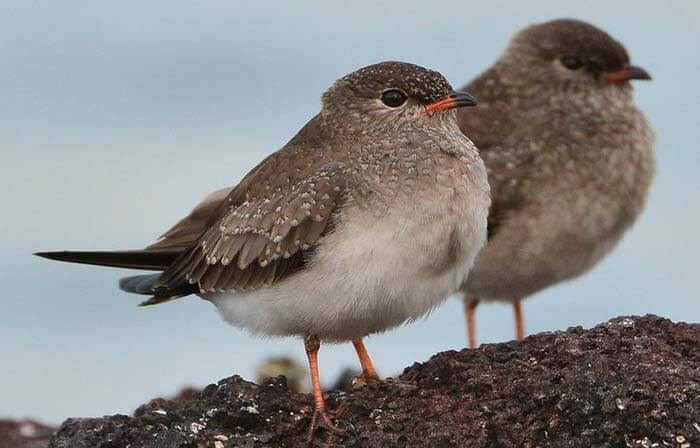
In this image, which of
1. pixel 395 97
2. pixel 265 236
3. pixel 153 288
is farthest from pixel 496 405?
pixel 153 288

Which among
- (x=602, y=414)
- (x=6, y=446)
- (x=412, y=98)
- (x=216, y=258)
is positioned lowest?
(x=602, y=414)

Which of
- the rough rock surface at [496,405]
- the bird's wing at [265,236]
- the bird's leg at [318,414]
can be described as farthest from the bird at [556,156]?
the bird's leg at [318,414]

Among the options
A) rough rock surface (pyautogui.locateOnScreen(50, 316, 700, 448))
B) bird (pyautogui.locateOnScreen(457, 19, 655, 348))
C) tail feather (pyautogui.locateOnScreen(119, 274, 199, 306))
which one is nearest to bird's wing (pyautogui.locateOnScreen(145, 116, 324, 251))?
tail feather (pyautogui.locateOnScreen(119, 274, 199, 306))

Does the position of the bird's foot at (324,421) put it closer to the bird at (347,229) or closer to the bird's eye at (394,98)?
the bird at (347,229)

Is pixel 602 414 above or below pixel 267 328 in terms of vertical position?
below

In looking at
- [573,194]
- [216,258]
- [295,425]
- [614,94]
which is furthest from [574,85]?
[295,425]

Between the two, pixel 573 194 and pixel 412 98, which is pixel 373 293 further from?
pixel 573 194

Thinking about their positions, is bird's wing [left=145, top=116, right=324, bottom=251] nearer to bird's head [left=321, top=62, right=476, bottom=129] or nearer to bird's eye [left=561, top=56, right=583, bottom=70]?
bird's head [left=321, top=62, right=476, bottom=129]

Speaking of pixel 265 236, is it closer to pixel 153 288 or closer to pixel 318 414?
pixel 153 288
